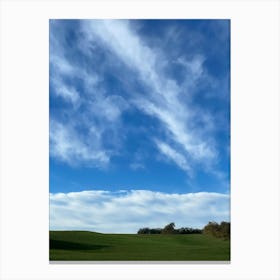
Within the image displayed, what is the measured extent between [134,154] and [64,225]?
1.46 m

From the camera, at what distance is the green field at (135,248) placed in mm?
5801

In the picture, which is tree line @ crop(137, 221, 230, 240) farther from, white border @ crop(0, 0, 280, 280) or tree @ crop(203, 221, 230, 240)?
white border @ crop(0, 0, 280, 280)

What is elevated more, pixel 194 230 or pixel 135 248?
pixel 194 230

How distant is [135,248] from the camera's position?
5.82 metres

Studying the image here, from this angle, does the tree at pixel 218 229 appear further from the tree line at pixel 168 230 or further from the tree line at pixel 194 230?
the tree line at pixel 168 230
